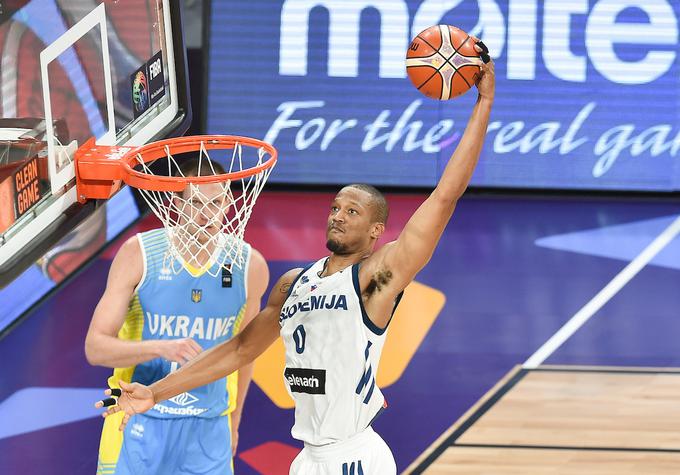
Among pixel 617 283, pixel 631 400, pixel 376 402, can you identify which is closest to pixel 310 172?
pixel 617 283

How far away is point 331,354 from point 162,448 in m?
1.06

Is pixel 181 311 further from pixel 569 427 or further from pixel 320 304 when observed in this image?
pixel 569 427

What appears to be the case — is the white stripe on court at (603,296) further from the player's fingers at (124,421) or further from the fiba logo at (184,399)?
the player's fingers at (124,421)

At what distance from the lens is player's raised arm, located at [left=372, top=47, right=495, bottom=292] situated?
3.74m

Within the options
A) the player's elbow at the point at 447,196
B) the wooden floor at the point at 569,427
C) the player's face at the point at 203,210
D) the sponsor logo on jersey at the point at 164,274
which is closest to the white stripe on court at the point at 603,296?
the wooden floor at the point at 569,427

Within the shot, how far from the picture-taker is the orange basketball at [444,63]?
3.85 metres

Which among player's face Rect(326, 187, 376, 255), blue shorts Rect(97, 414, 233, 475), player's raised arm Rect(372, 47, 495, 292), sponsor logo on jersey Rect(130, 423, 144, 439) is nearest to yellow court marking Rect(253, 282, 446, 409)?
blue shorts Rect(97, 414, 233, 475)

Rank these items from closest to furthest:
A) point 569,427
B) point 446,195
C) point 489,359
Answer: point 446,195
point 569,427
point 489,359

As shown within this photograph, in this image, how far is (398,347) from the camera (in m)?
7.02

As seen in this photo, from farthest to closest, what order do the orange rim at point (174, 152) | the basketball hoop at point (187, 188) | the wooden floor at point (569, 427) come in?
1. the wooden floor at point (569, 427)
2. the basketball hoop at point (187, 188)
3. the orange rim at point (174, 152)

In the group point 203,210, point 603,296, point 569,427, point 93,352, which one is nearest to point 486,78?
point 203,210

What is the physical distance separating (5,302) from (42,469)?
1823 mm

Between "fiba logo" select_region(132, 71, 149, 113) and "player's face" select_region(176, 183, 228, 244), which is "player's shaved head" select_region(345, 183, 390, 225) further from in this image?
"fiba logo" select_region(132, 71, 149, 113)

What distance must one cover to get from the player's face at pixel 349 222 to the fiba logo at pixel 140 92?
1412mm
